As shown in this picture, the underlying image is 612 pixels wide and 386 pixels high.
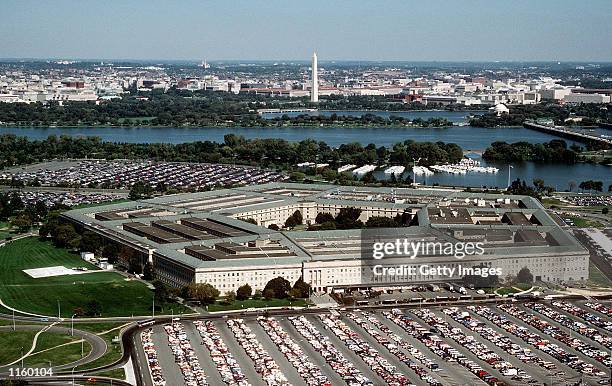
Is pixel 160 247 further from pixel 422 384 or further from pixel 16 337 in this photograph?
pixel 422 384

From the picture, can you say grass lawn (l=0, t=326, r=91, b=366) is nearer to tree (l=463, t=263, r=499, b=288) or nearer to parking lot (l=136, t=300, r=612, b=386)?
parking lot (l=136, t=300, r=612, b=386)

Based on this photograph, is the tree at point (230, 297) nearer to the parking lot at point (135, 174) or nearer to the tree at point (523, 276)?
the tree at point (523, 276)

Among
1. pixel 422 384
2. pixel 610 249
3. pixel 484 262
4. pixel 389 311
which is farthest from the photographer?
pixel 610 249

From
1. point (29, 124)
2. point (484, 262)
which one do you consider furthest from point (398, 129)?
point (484, 262)

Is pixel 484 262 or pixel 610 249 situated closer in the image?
pixel 484 262

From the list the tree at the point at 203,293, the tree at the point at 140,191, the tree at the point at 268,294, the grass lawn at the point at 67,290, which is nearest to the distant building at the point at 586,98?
the tree at the point at 140,191
